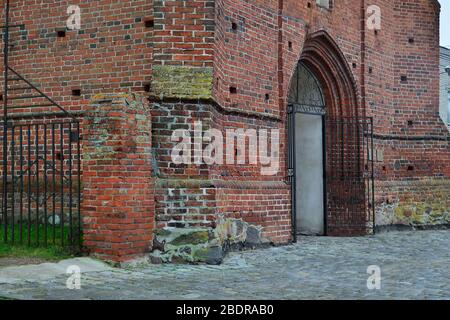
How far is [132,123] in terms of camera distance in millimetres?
8023

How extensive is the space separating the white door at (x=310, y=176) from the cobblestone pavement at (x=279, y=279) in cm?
290

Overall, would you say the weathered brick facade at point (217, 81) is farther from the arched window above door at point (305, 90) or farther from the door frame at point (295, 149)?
the door frame at point (295, 149)

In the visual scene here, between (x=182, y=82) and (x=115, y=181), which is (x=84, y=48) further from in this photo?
(x=115, y=181)

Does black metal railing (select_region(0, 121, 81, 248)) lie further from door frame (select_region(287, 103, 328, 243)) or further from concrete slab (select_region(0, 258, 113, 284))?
door frame (select_region(287, 103, 328, 243))

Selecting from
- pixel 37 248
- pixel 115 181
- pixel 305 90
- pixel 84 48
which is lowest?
pixel 37 248

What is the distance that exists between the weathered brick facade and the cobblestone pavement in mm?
713

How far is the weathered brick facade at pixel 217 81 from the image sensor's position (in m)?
8.45

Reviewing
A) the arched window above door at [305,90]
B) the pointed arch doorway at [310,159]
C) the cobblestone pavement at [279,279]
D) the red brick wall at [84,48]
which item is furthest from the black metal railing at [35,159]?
the pointed arch doorway at [310,159]

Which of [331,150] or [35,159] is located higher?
[331,150]

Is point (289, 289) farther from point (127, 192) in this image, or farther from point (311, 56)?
point (311, 56)

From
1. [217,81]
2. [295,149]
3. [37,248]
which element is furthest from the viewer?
[295,149]

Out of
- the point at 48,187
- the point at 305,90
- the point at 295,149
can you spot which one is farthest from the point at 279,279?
the point at 305,90

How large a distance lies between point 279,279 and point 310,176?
251 inches

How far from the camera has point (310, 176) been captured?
1316 centimetres
